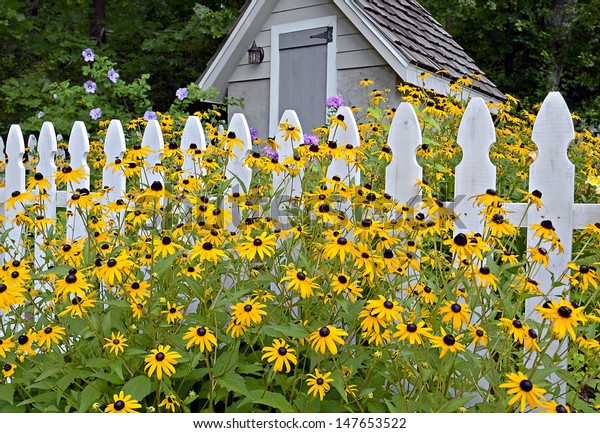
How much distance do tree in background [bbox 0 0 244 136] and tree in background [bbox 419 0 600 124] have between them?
518 cm

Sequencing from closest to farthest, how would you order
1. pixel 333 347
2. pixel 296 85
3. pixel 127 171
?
pixel 333 347
pixel 127 171
pixel 296 85

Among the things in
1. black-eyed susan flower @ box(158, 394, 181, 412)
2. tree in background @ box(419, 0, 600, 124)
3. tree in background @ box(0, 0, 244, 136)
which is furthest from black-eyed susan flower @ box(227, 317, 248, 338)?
tree in background @ box(419, 0, 600, 124)

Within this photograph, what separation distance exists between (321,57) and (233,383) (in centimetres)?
557

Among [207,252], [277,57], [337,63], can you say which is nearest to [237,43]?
[277,57]

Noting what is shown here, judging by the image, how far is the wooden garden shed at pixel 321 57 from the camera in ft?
19.6

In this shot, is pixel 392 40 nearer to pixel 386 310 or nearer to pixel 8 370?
pixel 386 310

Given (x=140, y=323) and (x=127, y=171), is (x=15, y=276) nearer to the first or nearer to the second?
(x=140, y=323)

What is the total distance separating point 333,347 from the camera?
1.42 meters

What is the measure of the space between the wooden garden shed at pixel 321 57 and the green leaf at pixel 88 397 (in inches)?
180

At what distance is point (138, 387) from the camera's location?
5.18ft

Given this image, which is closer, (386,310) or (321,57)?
(386,310)

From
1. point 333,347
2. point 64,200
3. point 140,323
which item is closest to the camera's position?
point 333,347
